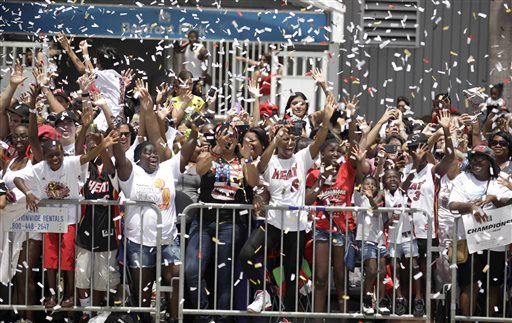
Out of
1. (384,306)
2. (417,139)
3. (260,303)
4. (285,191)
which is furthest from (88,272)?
(417,139)

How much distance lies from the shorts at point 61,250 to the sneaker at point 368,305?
2.61 meters

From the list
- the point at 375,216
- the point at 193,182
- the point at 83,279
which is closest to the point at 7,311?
the point at 83,279

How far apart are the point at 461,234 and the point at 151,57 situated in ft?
26.1

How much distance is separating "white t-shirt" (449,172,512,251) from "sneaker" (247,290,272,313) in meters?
1.81

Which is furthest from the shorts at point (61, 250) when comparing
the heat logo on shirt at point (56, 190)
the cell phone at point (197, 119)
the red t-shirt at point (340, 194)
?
the cell phone at point (197, 119)

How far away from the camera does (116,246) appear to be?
11.6 m

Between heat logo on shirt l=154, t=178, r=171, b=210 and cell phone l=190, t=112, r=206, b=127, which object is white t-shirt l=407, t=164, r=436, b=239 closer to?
heat logo on shirt l=154, t=178, r=171, b=210

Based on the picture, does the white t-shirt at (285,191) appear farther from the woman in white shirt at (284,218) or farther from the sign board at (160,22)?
the sign board at (160,22)

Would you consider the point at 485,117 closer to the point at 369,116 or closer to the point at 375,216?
the point at 375,216

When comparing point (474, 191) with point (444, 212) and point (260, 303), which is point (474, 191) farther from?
point (260, 303)

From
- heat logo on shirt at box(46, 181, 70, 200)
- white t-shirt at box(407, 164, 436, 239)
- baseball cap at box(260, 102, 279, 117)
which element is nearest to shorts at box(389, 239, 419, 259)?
white t-shirt at box(407, 164, 436, 239)

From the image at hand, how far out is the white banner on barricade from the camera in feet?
37.9

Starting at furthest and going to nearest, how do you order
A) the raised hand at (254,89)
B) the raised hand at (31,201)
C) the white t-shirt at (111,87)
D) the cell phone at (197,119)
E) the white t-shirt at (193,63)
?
the white t-shirt at (193,63) < the white t-shirt at (111,87) < the cell phone at (197,119) < the raised hand at (254,89) < the raised hand at (31,201)

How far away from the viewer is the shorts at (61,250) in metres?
11.5
